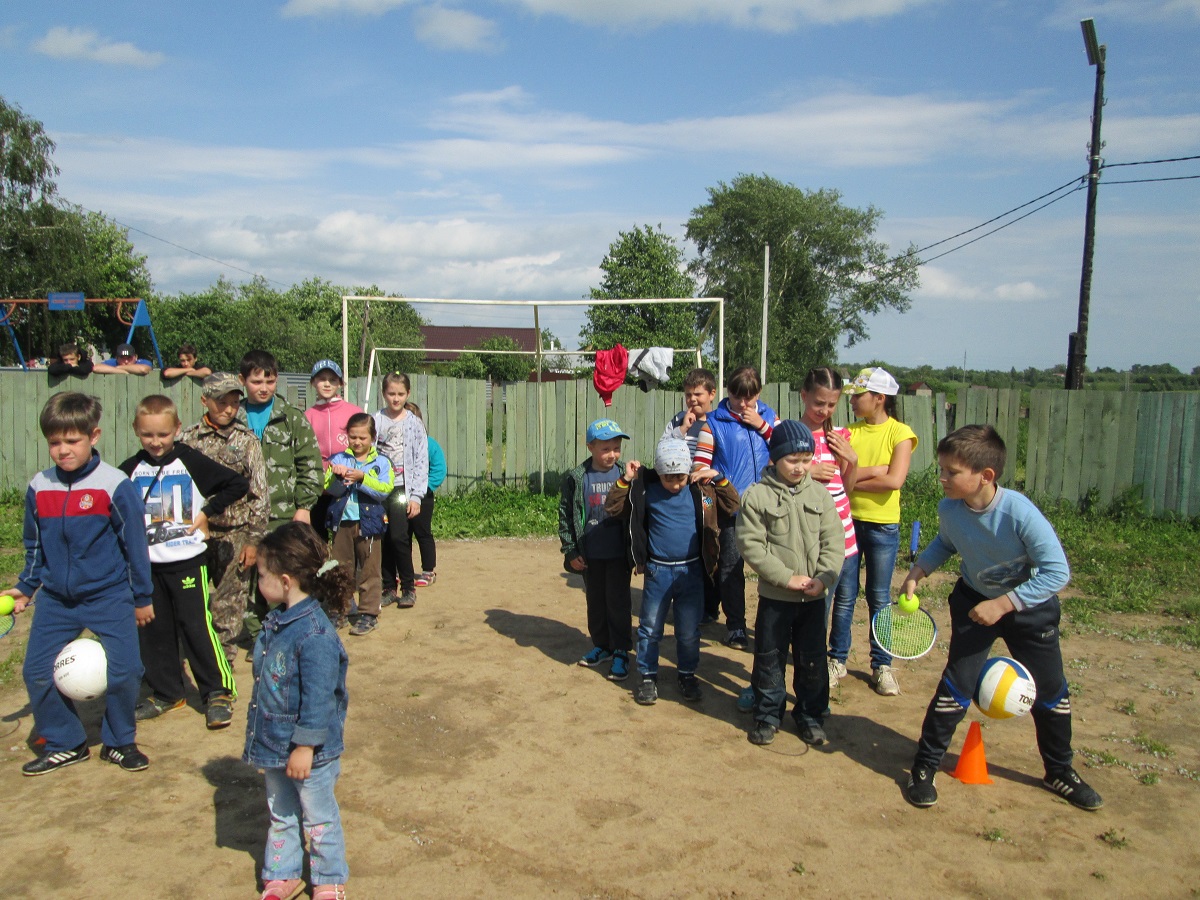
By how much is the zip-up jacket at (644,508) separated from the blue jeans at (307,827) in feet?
8.12

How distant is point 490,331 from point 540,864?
79149mm

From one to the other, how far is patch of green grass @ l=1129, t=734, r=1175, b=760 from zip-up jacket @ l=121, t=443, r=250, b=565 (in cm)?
527

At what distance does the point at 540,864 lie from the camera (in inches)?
136

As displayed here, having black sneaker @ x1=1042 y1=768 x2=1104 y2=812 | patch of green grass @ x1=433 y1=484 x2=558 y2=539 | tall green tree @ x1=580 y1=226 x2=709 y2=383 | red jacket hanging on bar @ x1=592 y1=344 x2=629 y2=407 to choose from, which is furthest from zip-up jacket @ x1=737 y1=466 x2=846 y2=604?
tall green tree @ x1=580 y1=226 x2=709 y2=383

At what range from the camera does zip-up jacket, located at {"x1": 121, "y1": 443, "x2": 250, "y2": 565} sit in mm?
4664

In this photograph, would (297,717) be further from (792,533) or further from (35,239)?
(35,239)

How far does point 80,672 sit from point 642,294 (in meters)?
34.1

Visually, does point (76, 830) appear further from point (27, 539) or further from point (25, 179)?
point (25, 179)

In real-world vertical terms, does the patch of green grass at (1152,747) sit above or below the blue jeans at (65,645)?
below

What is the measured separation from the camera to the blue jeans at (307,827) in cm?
312

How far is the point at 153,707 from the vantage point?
4848mm

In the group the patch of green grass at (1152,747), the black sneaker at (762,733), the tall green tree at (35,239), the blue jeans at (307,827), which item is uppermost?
the tall green tree at (35,239)

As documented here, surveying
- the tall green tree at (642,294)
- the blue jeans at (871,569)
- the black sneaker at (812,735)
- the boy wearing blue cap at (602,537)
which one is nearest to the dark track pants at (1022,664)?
the black sneaker at (812,735)

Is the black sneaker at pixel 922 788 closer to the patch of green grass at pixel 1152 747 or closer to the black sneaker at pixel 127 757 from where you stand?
the patch of green grass at pixel 1152 747
